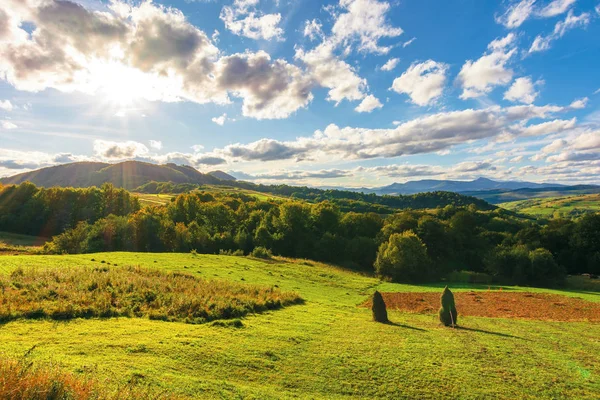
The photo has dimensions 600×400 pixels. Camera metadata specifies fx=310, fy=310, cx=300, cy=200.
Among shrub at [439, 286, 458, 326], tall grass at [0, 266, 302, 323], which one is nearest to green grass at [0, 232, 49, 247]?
tall grass at [0, 266, 302, 323]

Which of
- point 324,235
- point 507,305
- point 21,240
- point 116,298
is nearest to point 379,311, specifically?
point 116,298

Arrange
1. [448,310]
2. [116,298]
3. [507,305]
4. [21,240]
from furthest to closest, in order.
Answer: [21,240]
[507,305]
[448,310]
[116,298]

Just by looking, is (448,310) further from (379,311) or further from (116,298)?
(116,298)

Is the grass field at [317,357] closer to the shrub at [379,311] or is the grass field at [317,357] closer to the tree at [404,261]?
the shrub at [379,311]

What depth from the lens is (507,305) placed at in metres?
36.8

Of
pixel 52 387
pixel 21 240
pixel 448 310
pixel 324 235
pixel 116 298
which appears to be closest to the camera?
pixel 52 387

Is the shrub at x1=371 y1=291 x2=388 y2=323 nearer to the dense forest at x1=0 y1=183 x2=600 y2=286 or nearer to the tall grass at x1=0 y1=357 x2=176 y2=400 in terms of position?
the tall grass at x1=0 y1=357 x2=176 y2=400

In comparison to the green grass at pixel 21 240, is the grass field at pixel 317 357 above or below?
above

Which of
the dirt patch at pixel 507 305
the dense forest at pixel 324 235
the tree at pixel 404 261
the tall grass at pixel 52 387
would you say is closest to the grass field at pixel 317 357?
the tall grass at pixel 52 387

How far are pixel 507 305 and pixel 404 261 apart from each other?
21.7m

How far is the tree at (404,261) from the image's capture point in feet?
191

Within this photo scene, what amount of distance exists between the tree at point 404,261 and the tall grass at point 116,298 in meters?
33.0

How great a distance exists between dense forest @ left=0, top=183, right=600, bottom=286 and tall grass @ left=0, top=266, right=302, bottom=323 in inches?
1395

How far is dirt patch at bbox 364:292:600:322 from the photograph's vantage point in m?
31.7
